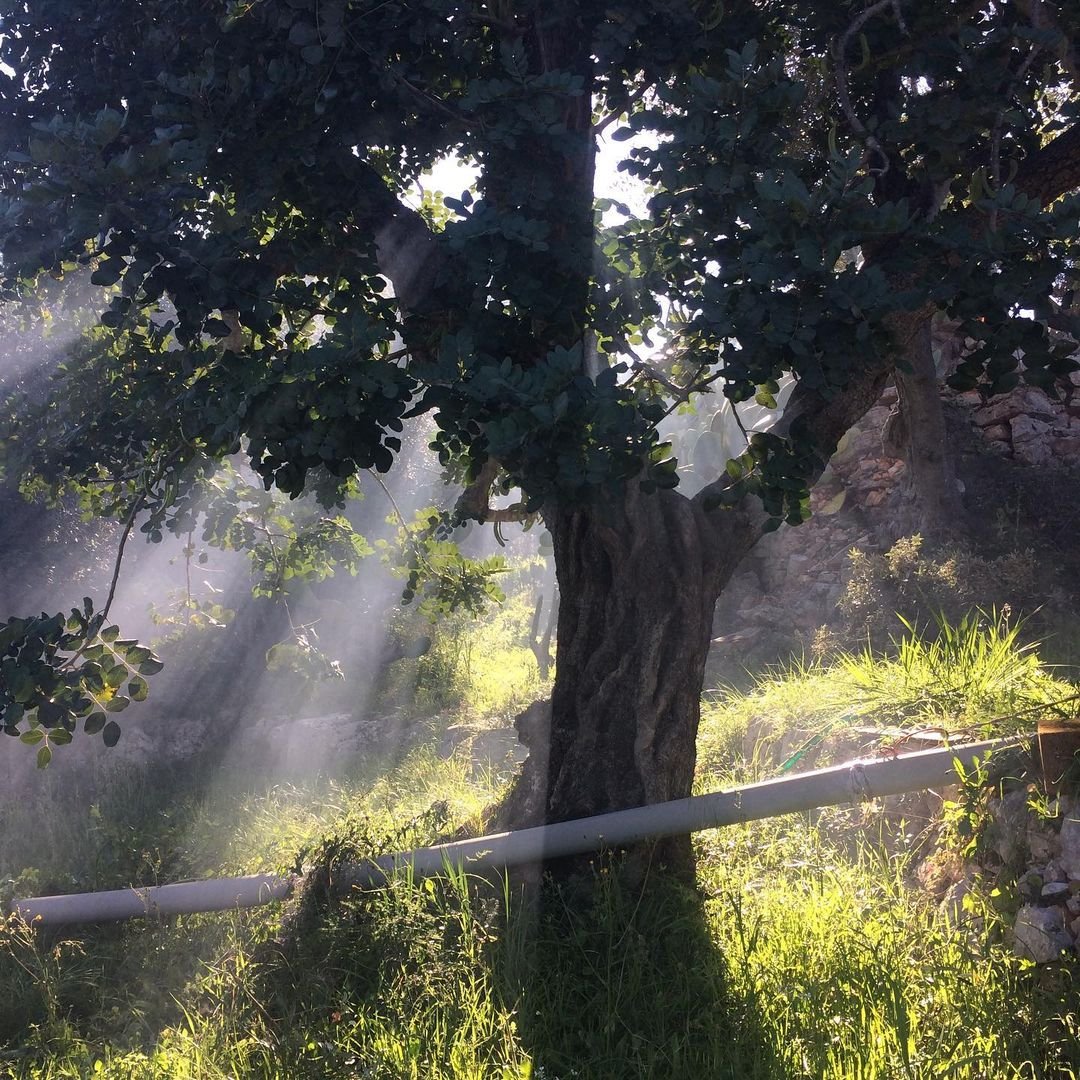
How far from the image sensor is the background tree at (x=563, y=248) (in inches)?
119

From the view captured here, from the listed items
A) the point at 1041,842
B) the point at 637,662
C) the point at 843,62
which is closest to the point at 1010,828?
the point at 1041,842

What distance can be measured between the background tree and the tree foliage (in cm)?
2

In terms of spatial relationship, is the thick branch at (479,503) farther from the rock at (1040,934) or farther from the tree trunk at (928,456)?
the tree trunk at (928,456)

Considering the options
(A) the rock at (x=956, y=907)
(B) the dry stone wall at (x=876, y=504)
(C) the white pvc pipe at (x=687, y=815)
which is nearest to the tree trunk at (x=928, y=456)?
(B) the dry stone wall at (x=876, y=504)

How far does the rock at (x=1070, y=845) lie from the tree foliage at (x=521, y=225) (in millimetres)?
1383

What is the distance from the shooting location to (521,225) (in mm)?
3398

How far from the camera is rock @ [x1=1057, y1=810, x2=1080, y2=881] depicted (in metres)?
3.35

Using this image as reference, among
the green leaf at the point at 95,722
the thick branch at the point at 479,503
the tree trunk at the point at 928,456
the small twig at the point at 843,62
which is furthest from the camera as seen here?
the tree trunk at the point at 928,456

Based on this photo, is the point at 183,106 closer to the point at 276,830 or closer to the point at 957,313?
the point at 957,313

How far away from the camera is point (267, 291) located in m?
3.53

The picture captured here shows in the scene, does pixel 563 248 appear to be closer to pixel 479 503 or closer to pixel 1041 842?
pixel 479 503

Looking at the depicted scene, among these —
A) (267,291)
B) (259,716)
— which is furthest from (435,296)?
(259,716)

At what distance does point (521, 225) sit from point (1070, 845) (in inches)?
108

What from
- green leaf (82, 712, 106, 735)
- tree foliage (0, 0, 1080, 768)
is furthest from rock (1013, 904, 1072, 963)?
green leaf (82, 712, 106, 735)
